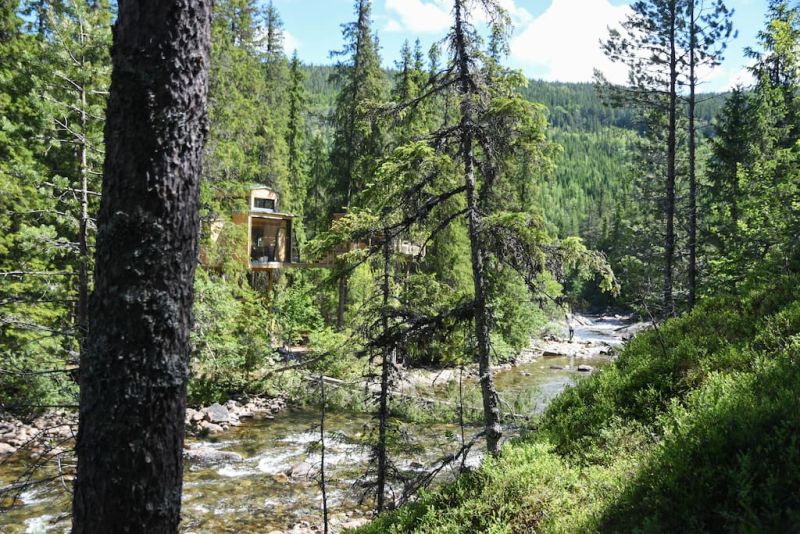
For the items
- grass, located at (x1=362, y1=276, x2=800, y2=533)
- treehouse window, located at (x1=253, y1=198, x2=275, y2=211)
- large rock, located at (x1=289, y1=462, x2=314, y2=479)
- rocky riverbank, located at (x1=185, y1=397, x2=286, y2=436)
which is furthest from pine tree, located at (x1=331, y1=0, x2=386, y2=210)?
grass, located at (x1=362, y1=276, x2=800, y2=533)

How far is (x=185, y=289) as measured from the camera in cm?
242

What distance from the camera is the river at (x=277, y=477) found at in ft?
31.6

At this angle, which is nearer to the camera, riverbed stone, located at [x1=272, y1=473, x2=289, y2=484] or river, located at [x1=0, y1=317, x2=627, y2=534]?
river, located at [x1=0, y1=317, x2=627, y2=534]

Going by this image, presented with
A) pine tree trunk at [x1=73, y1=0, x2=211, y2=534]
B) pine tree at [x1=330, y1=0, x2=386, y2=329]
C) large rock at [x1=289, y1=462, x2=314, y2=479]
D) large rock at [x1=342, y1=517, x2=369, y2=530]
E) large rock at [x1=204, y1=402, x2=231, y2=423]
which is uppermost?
pine tree at [x1=330, y1=0, x2=386, y2=329]

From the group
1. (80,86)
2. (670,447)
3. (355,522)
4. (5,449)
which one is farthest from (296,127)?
(670,447)

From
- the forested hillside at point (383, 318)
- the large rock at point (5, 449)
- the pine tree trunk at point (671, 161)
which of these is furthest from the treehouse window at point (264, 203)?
the pine tree trunk at point (671, 161)

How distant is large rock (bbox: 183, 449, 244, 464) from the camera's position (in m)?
12.6

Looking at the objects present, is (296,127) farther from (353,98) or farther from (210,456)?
(210,456)

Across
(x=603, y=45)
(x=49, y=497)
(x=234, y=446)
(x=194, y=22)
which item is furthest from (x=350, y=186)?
(x=194, y=22)

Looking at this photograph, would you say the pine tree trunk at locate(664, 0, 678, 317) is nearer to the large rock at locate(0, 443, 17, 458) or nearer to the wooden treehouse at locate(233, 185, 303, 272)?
the wooden treehouse at locate(233, 185, 303, 272)

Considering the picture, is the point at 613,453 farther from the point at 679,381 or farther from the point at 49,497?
the point at 49,497

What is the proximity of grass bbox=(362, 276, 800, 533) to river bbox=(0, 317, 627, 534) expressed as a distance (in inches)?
54.2

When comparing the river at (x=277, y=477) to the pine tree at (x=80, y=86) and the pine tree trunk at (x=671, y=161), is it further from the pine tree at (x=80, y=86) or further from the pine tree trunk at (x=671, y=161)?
the pine tree trunk at (x=671, y=161)

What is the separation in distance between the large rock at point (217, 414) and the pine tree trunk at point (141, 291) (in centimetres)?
1413
